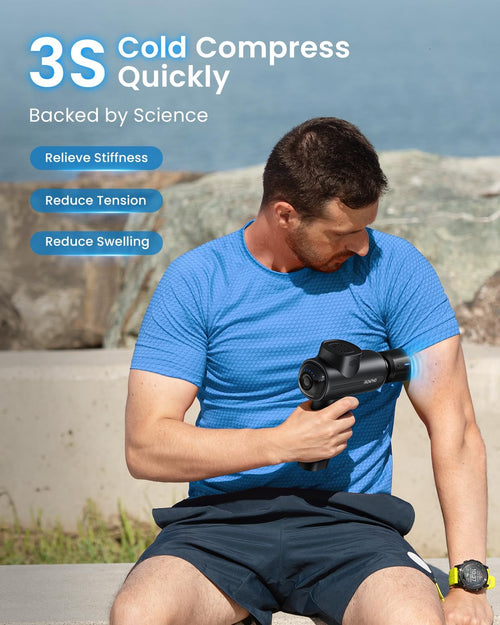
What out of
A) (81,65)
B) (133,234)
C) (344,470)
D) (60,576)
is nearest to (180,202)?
(133,234)

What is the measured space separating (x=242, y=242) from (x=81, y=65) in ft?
7.28

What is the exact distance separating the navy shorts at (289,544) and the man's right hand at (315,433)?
20 cm

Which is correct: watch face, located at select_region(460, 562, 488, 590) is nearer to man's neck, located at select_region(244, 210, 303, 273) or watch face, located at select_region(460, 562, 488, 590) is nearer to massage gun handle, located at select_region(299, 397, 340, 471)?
massage gun handle, located at select_region(299, 397, 340, 471)

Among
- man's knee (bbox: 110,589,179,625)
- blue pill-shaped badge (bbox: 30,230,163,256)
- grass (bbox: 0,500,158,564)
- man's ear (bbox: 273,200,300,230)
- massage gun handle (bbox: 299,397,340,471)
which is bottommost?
grass (bbox: 0,500,158,564)

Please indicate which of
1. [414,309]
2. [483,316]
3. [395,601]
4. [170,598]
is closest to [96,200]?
[483,316]

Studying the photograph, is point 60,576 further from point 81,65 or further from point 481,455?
point 81,65

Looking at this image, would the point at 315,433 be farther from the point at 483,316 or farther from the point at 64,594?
the point at 483,316

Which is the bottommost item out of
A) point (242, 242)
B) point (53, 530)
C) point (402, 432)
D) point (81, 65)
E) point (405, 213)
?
point (53, 530)

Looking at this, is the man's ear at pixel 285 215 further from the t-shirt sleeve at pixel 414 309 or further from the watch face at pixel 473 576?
the watch face at pixel 473 576

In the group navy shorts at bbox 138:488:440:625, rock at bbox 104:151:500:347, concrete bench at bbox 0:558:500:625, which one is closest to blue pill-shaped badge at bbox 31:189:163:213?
rock at bbox 104:151:500:347

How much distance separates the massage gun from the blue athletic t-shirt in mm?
115

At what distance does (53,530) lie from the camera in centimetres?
331

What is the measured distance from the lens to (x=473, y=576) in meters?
1.90

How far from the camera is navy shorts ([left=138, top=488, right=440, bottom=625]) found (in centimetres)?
189
